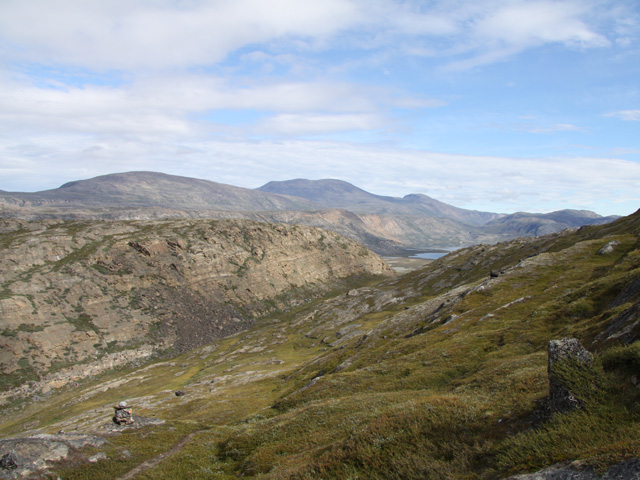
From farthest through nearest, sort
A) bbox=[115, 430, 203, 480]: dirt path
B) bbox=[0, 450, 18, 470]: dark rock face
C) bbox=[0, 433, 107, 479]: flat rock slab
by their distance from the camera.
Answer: bbox=[115, 430, 203, 480]: dirt path < bbox=[0, 433, 107, 479]: flat rock slab < bbox=[0, 450, 18, 470]: dark rock face

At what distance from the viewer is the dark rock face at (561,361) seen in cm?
1246

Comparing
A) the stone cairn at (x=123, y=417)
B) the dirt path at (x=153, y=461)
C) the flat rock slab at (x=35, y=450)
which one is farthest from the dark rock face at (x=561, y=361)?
the stone cairn at (x=123, y=417)

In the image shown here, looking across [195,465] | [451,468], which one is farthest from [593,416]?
[195,465]

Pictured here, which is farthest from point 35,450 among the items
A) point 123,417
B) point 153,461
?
point 123,417

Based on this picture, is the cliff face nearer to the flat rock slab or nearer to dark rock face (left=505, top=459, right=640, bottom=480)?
the flat rock slab

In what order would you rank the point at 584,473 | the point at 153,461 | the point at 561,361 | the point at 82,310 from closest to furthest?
the point at 584,473
the point at 561,361
the point at 153,461
the point at 82,310

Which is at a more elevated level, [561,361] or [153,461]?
[561,361]

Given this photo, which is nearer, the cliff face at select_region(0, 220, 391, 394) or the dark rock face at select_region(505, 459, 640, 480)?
the dark rock face at select_region(505, 459, 640, 480)

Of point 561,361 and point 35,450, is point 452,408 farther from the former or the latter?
point 35,450

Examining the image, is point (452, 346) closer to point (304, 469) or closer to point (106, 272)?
point (304, 469)

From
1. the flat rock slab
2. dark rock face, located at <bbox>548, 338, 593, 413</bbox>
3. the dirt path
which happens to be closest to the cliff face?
the dirt path

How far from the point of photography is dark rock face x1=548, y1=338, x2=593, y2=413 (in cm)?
1246

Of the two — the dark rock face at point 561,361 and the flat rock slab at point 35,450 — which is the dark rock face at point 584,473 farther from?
the flat rock slab at point 35,450

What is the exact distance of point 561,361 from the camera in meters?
13.7
